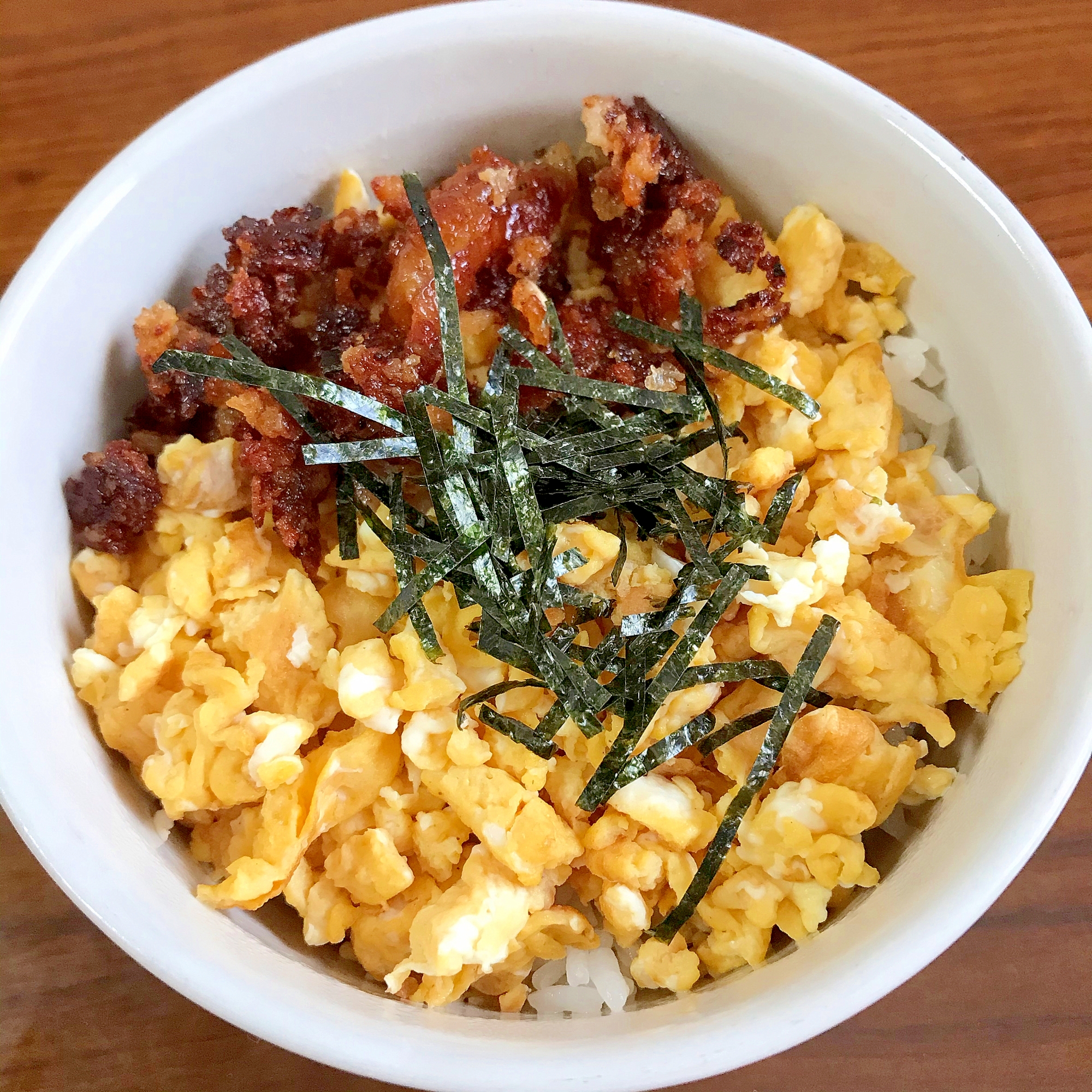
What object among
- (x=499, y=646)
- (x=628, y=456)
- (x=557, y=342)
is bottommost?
(x=499, y=646)

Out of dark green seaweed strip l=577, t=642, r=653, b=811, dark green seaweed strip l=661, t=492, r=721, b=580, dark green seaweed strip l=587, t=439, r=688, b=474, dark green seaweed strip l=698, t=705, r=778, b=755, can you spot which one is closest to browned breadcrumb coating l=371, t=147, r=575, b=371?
dark green seaweed strip l=587, t=439, r=688, b=474

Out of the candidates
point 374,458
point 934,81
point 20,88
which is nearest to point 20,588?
point 374,458

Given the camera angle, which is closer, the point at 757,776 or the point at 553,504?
the point at 757,776

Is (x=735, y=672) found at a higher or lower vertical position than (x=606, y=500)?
lower

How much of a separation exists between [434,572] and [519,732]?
204 mm

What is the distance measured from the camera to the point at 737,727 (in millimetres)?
980

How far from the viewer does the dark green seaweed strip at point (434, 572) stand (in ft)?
3.22

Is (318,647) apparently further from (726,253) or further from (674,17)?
(674,17)

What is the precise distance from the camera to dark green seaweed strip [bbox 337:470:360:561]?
1.02 m

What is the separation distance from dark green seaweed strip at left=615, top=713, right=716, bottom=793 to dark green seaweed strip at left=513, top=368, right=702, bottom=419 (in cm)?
36

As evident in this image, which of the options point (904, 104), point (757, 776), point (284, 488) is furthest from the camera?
point (904, 104)

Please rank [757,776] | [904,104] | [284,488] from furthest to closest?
[904,104] < [284,488] < [757,776]

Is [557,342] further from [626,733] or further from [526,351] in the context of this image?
[626,733]

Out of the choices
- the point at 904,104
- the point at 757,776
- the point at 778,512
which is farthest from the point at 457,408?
the point at 904,104
